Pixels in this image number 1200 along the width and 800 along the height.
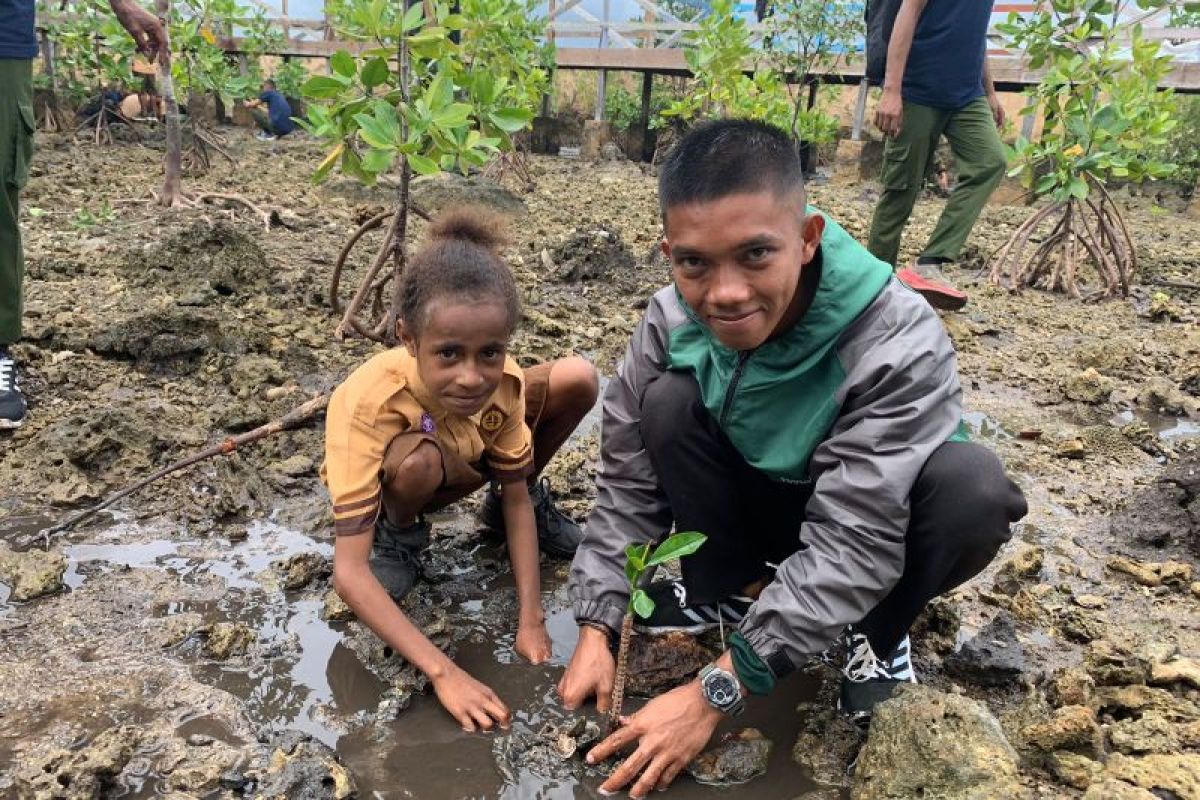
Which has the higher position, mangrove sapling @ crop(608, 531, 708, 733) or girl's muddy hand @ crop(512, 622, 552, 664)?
mangrove sapling @ crop(608, 531, 708, 733)

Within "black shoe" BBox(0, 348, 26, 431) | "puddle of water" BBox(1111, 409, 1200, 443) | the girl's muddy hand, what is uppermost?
"black shoe" BBox(0, 348, 26, 431)

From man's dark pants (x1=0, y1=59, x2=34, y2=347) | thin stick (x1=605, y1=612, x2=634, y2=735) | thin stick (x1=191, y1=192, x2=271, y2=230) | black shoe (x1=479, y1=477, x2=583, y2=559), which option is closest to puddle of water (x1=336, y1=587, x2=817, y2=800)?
thin stick (x1=605, y1=612, x2=634, y2=735)

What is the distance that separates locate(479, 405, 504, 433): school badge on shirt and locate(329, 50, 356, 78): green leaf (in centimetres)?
138

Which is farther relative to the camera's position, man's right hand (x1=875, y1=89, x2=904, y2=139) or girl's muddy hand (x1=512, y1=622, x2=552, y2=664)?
man's right hand (x1=875, y1=89, x2=904, y2=139)

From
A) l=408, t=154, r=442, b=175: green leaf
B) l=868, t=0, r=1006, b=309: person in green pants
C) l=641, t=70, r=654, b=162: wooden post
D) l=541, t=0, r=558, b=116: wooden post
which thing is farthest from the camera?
l=641, t=70, r=654, b=162: wooden post

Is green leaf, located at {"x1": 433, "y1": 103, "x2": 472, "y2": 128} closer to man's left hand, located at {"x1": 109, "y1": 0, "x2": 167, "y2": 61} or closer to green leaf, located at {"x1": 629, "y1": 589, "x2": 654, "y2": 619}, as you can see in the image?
man's left hand, located at {"x1": 109, "y1": 0, "x2": 167, "y2": 61}

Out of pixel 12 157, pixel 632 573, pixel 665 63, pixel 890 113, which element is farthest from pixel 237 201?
pixel 665 63

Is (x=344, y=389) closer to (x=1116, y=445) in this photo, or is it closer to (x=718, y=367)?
(x=718, y=367)

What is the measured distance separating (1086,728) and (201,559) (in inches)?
83.6

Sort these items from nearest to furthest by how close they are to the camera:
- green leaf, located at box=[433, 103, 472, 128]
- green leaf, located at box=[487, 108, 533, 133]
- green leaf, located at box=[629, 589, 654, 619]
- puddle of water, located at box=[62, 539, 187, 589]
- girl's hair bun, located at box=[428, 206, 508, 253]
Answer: green leaf, located at box=[629, 589, 654, 619] < girl's hair bun, located at box=[428, 206, 508, 253] < puddle of water, located at box=[62, 539, 187, 589] < green leaf, located at box=[433, 103, 472, 128] < green leaf, located at box=[487, 108, 533, 133]

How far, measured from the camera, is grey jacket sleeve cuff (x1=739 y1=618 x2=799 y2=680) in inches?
64.1

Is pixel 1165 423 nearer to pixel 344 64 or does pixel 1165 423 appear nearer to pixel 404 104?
pixel 404 104

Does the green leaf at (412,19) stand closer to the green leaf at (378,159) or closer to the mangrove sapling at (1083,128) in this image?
the green leaf at (378,159)

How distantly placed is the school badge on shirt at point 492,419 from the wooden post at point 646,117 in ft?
38.6
